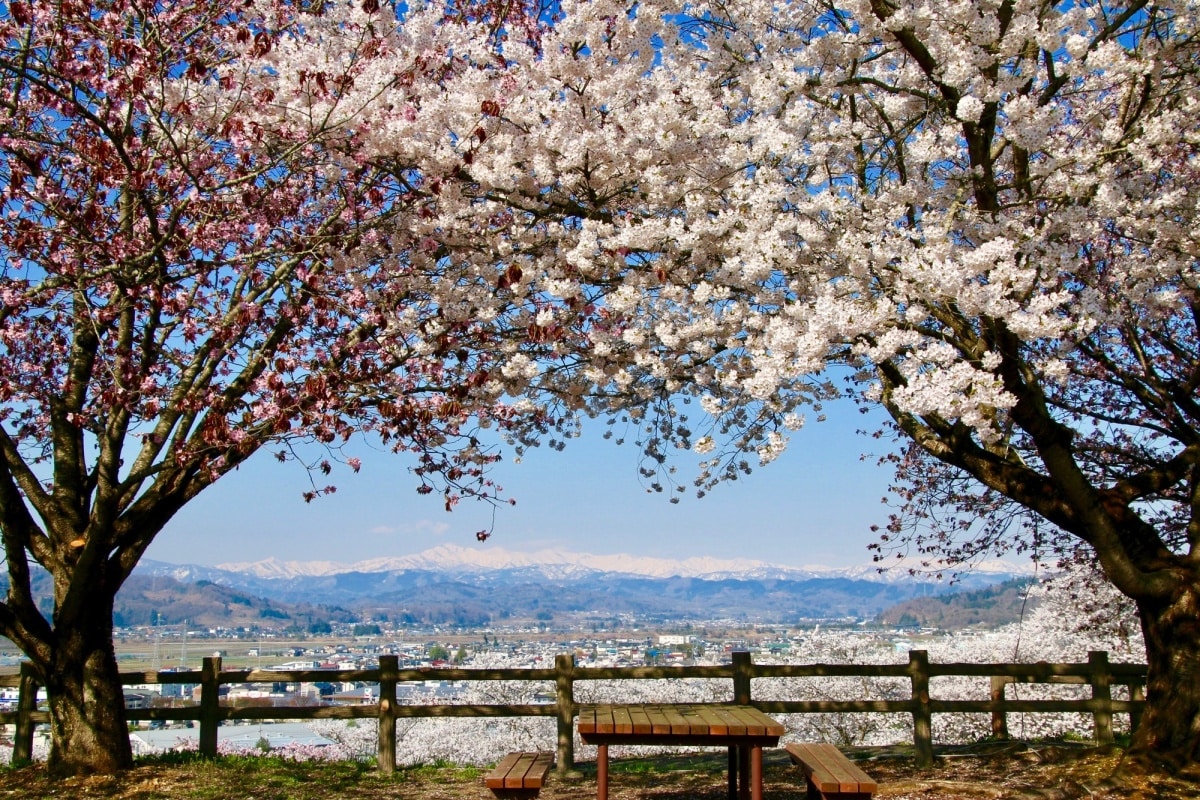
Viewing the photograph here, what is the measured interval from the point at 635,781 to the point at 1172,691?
460 centimetres

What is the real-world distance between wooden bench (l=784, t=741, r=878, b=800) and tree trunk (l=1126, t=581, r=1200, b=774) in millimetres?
3050

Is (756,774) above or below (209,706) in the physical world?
above

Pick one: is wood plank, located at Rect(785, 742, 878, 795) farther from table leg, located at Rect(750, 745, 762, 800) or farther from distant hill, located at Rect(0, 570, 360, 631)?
distant hill, located at Rect(0, 570, 360, 631)

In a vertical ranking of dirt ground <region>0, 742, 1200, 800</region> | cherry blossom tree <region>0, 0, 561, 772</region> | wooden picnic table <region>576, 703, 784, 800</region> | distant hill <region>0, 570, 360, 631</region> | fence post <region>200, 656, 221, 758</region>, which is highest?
cherry blossom tree <region>0, 0, 561, 772</region>

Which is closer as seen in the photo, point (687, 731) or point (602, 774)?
point (687, 731)

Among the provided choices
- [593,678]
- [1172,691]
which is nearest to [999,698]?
[1172,691]

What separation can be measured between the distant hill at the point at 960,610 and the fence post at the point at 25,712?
82.9 m

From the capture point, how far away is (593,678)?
30.6 feet

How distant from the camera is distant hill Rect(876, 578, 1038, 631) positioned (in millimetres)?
89500

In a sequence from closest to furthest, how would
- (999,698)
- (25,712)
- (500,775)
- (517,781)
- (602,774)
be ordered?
(517,781), (500,775), (602,774), (25,712), (999,698)

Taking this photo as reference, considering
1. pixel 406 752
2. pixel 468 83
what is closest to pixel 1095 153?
pixel 468 83

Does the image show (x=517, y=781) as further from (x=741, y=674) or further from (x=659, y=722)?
(x=741, y=674)

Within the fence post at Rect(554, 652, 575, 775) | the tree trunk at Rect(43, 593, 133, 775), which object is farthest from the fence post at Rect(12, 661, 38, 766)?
the fence post at Rect(554, 652, 575, 775)

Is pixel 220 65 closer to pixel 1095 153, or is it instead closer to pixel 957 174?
pixel 957 174
